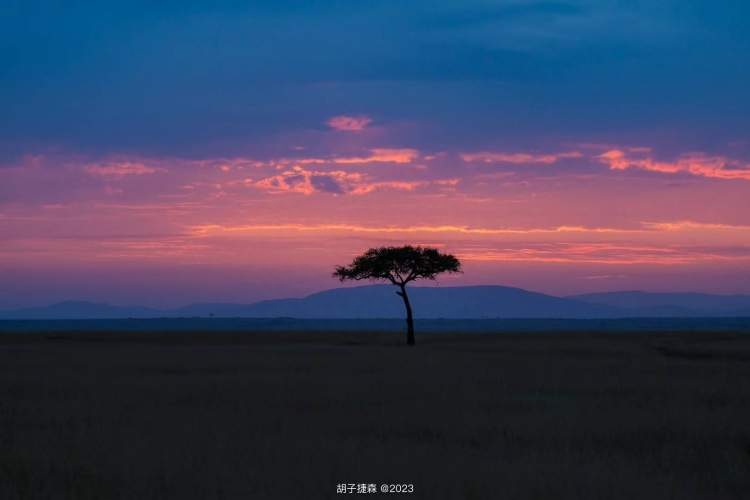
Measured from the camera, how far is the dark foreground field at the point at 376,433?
557 inches

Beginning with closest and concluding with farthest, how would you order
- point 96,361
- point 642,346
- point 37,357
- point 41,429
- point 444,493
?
1. point 444,493
2. point 41,429
3. point 96,361
4. point 37,357
5. point 642,346

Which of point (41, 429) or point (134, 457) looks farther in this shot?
point (41, 429)

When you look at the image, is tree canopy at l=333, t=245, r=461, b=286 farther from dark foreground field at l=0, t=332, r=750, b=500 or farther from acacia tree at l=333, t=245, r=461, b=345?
dark foreground field at l=0, t=332, r=750, b=500

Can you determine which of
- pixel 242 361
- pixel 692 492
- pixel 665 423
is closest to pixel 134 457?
pixel 692 492

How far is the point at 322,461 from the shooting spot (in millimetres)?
15797

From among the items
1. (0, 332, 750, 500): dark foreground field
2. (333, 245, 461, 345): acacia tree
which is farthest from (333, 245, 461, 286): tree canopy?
(0, 332, 750, 500): dark foreground field

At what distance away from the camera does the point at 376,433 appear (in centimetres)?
1981

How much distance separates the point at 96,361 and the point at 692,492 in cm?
4048

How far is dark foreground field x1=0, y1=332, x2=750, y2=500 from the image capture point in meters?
14.1

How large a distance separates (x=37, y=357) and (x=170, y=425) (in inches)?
1409

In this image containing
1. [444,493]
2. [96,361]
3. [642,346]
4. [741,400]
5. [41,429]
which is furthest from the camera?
[642,346]

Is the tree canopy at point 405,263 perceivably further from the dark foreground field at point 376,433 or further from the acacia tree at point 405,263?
the dark foreground field at point 376,433

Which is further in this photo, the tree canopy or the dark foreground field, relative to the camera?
the tree canopy

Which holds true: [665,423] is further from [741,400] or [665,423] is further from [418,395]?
[418,395]
